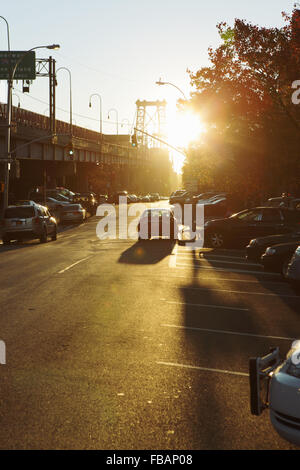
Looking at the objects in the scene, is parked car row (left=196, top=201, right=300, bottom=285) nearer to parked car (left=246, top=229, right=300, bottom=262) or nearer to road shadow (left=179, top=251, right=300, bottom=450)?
parked car (left=246, top=229, right=300, bottom=262)

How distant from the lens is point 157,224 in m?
28.2

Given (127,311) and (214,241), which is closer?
(127,311)

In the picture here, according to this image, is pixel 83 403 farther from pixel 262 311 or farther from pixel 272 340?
pixel 262 311

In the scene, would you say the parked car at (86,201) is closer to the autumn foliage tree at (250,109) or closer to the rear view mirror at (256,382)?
the autumn foliage tree at (250,109)

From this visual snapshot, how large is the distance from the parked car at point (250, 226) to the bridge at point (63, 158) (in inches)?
732

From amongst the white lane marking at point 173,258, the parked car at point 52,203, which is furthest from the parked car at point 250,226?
the parked car at point 52,203

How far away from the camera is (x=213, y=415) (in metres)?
5.70

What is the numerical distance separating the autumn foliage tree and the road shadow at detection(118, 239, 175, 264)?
18.8ft

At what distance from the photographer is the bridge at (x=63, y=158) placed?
53.3m

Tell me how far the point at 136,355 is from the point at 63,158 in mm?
Answer: 57457

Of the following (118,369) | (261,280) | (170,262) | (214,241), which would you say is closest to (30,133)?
(214,241)

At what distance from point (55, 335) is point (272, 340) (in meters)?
3.14

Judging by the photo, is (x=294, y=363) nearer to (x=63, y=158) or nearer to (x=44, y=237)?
(x=44, y=237)
